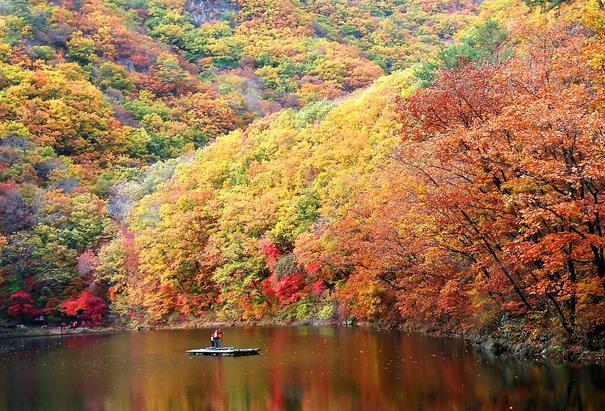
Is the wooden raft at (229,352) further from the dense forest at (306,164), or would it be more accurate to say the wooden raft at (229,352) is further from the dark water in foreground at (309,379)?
the dense forest at (306,164)

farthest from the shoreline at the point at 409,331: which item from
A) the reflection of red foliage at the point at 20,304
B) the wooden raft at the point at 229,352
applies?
the wooden raft at the point at 229,352

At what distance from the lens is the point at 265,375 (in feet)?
84.1

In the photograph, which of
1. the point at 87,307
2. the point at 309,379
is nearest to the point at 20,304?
the point at 87,307

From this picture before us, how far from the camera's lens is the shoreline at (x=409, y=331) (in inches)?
940

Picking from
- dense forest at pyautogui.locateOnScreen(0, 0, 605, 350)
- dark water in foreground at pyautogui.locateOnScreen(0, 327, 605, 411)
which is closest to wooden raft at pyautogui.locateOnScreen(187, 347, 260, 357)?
dark water in foreground at pyautogui.locateOnScreen(0, 327, 605, 411)

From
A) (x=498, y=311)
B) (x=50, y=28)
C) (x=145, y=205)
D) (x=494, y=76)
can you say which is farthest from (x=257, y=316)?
(x=50, y=28)

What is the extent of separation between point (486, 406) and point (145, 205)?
45.9 meters

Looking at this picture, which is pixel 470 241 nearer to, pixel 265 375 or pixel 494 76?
pixel 494 76

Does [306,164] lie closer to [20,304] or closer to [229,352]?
[20,304]

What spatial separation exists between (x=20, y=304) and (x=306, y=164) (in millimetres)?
21417

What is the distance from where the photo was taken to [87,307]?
55969 millimetres

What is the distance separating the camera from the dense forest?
24.2m

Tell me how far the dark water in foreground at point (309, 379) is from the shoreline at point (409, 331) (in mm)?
802

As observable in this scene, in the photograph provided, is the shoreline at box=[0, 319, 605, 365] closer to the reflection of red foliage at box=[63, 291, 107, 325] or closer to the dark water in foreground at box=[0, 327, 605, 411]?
the dark water in foreground at box=[0, 327, 605, 411]
